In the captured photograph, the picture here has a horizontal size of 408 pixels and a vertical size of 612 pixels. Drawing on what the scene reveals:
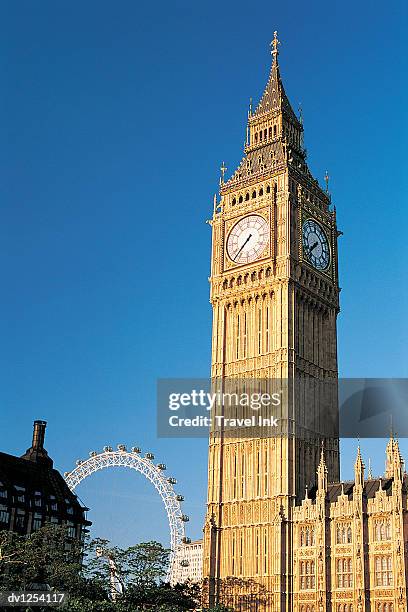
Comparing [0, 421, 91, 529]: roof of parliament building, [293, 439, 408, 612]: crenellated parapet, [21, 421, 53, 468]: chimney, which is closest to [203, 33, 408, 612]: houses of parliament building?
[293, 439, 408, 612]: crenellated parapet

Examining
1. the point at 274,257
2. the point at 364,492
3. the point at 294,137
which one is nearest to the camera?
the point at 364,492

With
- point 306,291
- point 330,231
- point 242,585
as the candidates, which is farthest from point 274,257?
point 242,585

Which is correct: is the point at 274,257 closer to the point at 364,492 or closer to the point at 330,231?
the point at 330,231

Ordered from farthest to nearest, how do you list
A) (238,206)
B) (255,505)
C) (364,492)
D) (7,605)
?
(238,206) → (255,505) → (364,492) → (7,605)

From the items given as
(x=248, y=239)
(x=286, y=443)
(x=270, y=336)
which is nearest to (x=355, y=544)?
(x=286, y=443)

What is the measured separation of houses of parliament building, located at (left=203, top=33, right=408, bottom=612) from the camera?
8875 centimetres

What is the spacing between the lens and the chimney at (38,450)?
129m

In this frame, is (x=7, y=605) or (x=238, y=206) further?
(x=238, y=206)

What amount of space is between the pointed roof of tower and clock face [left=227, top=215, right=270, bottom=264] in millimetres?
20300

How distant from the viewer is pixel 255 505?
98.1 m

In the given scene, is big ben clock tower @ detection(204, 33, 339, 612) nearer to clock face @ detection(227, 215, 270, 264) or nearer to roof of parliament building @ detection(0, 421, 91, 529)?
clock face @ detection(227, 215, 270, 264)

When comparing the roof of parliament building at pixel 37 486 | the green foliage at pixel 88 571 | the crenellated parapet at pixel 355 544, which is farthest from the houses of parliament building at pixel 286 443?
the roof of parliament building at pixel 37 486

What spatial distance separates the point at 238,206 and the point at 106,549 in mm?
53955

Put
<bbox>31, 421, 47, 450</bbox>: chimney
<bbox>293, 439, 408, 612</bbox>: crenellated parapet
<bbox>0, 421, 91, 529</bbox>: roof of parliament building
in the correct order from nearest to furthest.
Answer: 1. <bbox>293, 439, 408, 612</bbox>: crenellated parapet
2. <bbox>0, 421, 91, 529</bbox>: roof of parliament building
3. <bbox>31, 421, 47, 450</bbox>: chimney
